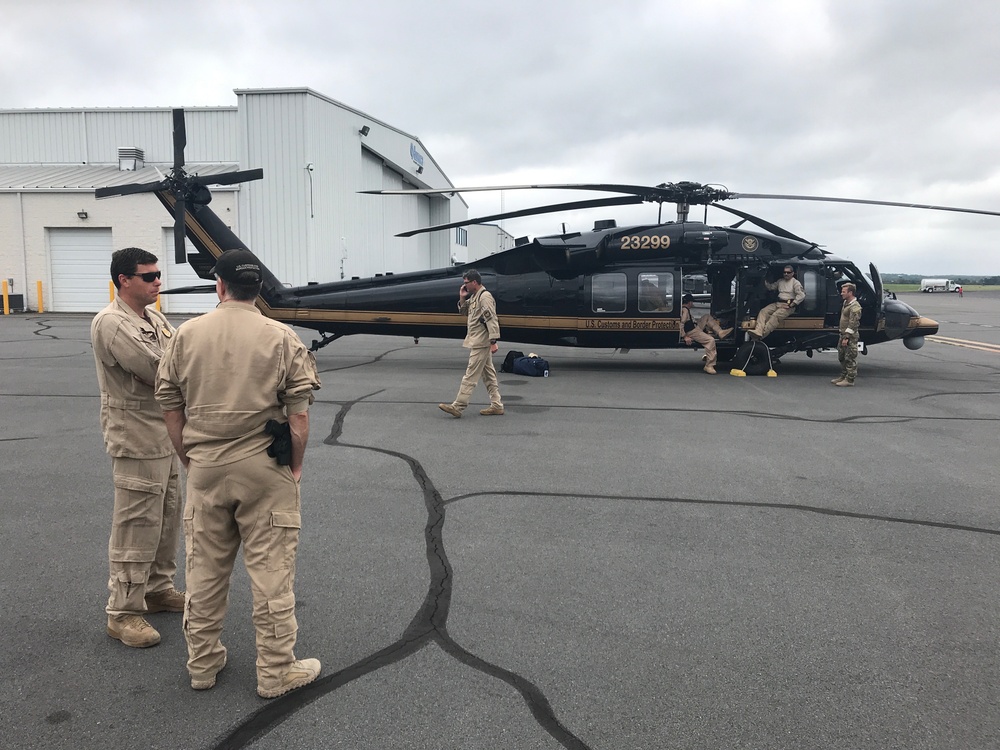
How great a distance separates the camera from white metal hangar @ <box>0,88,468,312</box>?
76.3 ft

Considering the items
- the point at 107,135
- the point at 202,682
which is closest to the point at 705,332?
the point at 202,682

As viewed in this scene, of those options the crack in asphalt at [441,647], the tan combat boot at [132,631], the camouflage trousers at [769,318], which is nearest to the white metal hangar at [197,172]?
the camouflage trousers at [769,318]

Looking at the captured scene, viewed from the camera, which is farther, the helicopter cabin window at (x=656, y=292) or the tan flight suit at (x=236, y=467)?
the helicopter cabin window at (x=656, y=292)

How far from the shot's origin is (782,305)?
12109 millimetres

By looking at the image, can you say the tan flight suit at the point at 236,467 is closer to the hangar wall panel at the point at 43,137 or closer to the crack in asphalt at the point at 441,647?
the crack in asphalt at the point at 441,647

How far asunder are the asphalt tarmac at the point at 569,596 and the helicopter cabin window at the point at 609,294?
15.9ft

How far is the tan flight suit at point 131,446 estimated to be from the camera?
321cm

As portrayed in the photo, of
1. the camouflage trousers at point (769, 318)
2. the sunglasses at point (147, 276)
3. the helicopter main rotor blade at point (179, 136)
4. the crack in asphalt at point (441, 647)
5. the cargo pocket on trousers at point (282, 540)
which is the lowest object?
the crack in asphalt at point (441, 647)

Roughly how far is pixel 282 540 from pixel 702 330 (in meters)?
10.8

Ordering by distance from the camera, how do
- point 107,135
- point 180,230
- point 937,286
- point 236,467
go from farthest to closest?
point 937,286, point 107,135, point 180,230, point 236,467

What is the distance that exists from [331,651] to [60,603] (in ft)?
5.09

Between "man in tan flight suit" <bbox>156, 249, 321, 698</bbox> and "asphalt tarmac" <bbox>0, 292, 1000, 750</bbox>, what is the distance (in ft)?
0.84

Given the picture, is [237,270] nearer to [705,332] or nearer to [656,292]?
[656,292]

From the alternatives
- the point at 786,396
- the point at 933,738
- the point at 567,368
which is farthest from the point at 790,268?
the point at 933,738
